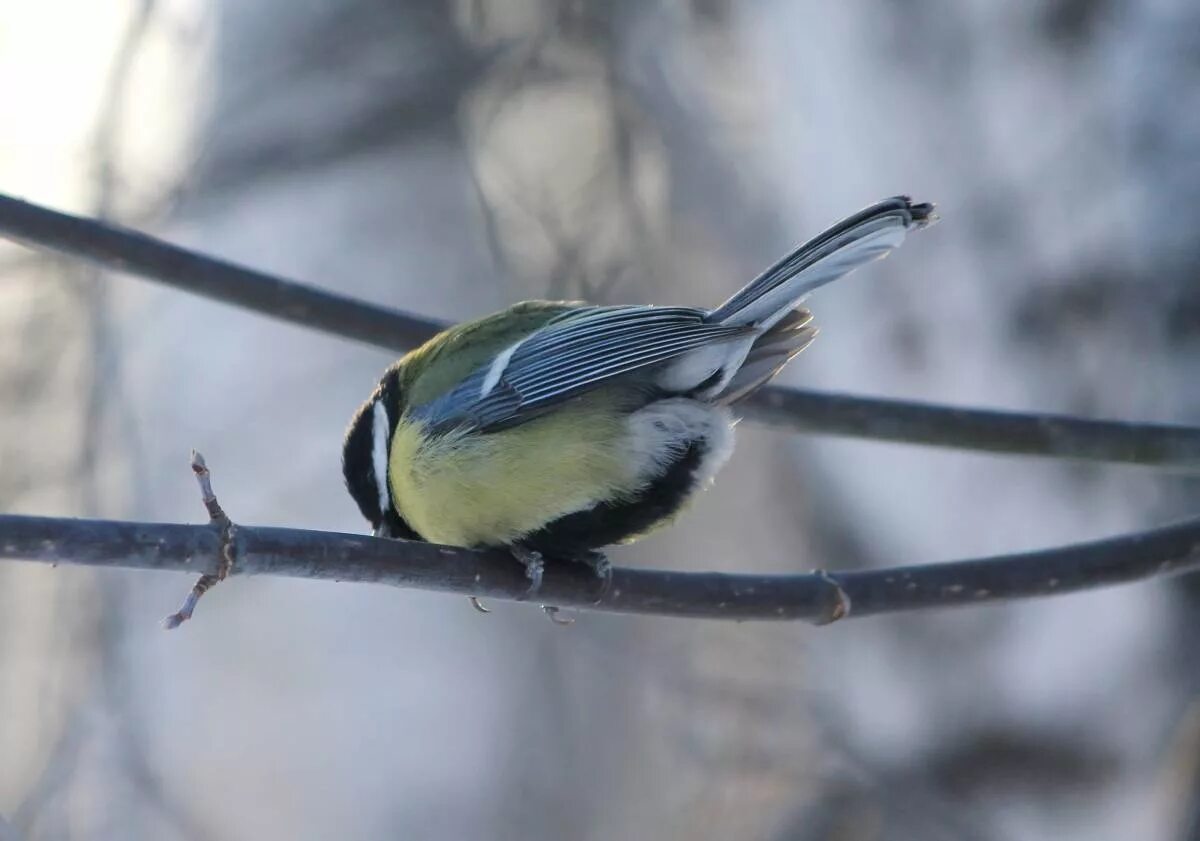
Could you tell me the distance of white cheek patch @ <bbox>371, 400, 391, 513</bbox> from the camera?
6.05ft

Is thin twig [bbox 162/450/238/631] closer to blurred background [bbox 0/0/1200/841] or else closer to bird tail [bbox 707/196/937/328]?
blurred background [bbox 0/0/1200/841]

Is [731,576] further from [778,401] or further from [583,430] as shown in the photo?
[778,401]

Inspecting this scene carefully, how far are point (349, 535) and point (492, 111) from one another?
3.43m

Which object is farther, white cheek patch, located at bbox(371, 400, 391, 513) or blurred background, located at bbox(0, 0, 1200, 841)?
blurred background, located at bbox(0, 0, 1200, 841)

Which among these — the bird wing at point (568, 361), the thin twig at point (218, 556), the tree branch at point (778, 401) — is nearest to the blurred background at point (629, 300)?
the thin twig at point (218, 556)

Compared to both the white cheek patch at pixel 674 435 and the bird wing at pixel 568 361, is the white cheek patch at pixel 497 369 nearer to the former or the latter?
the bird wing at pixel 568 361

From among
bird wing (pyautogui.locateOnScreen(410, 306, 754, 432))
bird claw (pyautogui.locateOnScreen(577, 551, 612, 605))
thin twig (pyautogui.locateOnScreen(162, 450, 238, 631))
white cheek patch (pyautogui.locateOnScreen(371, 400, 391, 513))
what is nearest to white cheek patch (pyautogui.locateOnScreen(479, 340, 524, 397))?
bird wing (pyautogui.locateOnScreen(410, 306, 754, 432))

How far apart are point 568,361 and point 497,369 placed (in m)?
0.12

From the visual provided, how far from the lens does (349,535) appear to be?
1256mm

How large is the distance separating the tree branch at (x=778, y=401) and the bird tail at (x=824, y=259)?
236 millimetres

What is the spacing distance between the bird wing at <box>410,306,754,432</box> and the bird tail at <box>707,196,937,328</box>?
3 cm

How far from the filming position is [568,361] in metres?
1.81

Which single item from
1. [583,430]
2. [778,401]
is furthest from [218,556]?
[778,401]

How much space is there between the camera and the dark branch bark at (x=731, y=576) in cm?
122
